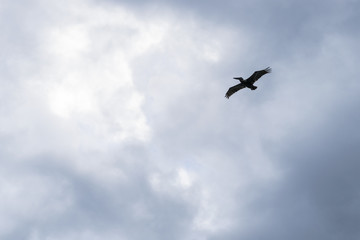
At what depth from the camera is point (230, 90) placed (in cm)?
12825

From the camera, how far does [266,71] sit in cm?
12075

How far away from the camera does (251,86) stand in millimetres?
124375

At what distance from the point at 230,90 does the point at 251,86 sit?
552 centimetres

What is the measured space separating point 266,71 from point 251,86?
517 cm

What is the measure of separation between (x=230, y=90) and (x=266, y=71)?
34.1ft
